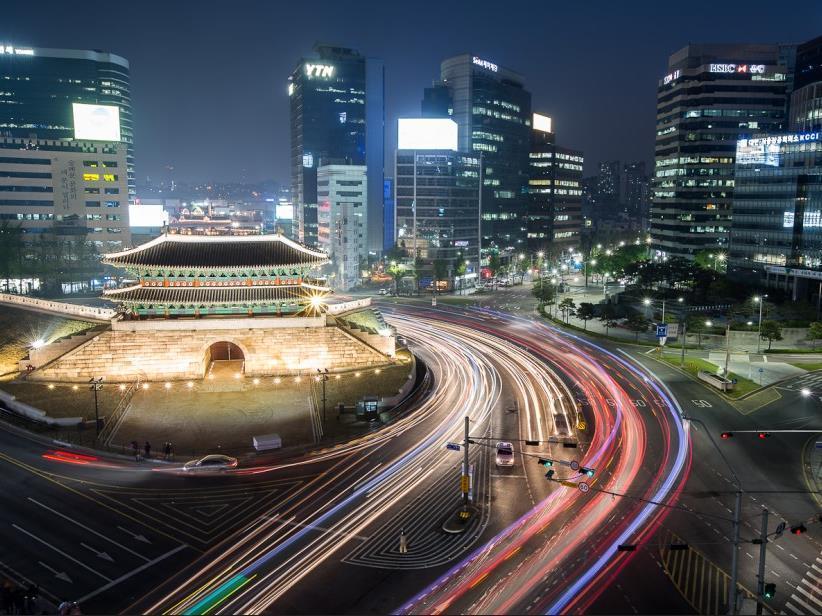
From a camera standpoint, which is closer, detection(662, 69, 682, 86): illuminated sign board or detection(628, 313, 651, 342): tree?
detection(628, 313, 651, 342): tree

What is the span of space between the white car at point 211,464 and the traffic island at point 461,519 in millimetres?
16108

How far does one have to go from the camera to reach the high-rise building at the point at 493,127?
162000mm

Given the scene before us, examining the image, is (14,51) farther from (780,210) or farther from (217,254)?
(780,210)

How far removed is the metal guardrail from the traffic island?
1781 inches

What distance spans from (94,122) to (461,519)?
122 m

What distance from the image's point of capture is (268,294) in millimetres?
65812

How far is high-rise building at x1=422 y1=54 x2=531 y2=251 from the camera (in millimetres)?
162000

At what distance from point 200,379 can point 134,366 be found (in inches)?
247

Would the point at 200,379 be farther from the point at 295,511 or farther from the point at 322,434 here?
the point at 295,511

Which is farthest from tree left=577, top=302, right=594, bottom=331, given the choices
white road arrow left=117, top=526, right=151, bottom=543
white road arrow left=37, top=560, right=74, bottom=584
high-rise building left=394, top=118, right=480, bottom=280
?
white road arrow left=37, top=560, right=74, bottom=584

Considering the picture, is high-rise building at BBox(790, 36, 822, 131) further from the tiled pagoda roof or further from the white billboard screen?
the white billboard screen

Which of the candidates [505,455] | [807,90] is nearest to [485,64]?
[807,90]

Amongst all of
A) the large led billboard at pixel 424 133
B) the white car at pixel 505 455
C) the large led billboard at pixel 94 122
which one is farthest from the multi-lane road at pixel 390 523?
the large led billboard at pixel 94 122

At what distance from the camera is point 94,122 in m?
127
